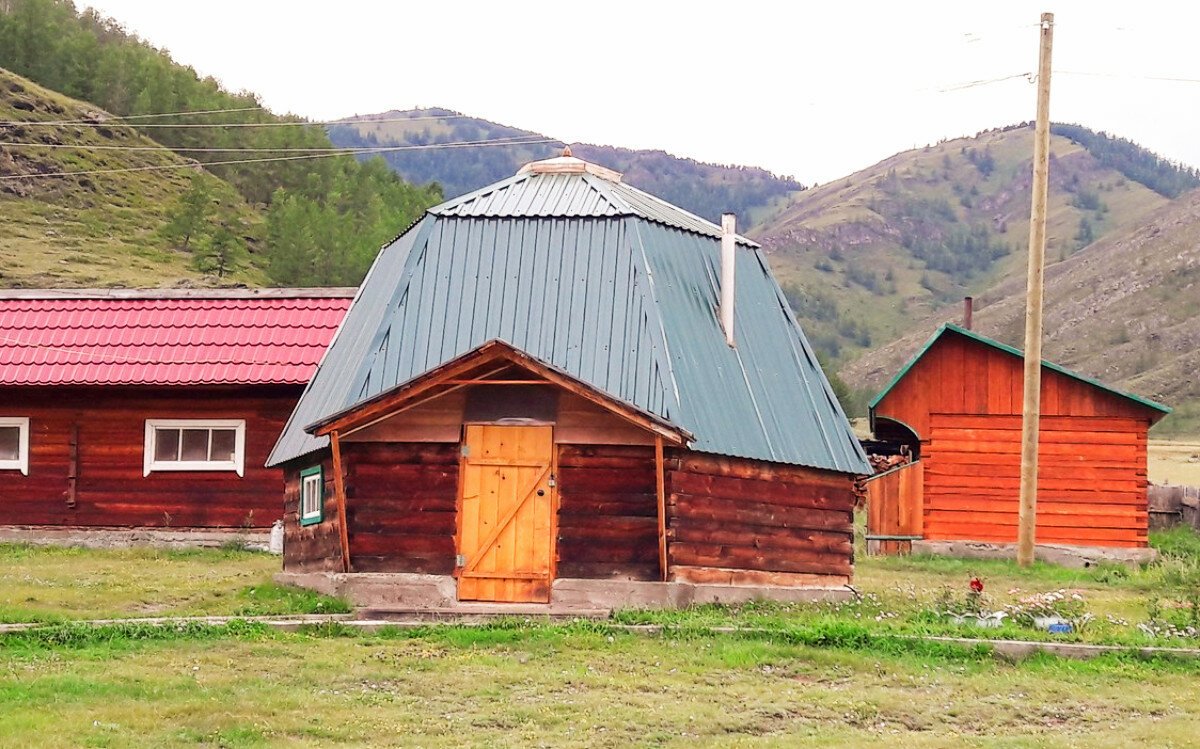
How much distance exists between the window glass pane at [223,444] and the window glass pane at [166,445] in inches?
24.7

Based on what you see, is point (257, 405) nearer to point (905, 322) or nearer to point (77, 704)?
point (77, 704)

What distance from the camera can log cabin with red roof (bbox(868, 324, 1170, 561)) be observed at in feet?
111

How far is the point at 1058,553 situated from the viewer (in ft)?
110

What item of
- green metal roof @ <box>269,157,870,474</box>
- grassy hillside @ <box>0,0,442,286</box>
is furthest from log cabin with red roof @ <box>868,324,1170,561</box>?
grassy hillside @ <box>0,0,442,286</box>

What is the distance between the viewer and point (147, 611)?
20.4 m

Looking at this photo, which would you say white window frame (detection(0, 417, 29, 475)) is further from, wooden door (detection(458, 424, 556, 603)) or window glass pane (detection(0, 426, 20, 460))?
wooden door (detection(458, 424, 556, 603))

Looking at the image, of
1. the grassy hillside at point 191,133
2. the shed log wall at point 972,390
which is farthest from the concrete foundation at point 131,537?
the grassy hillside at point 191,133

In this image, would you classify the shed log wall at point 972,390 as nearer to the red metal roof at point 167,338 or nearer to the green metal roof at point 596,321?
the green metal roof at point 596,321

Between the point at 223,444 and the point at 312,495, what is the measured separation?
7306 millimetres

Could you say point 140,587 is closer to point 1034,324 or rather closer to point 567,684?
point 567,684

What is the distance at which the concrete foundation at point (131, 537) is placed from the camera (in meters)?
29.7

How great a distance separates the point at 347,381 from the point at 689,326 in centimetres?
431

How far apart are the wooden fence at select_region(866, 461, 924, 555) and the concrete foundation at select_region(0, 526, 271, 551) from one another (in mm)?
11708

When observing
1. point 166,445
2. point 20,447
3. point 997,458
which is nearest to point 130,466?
point 166,445
